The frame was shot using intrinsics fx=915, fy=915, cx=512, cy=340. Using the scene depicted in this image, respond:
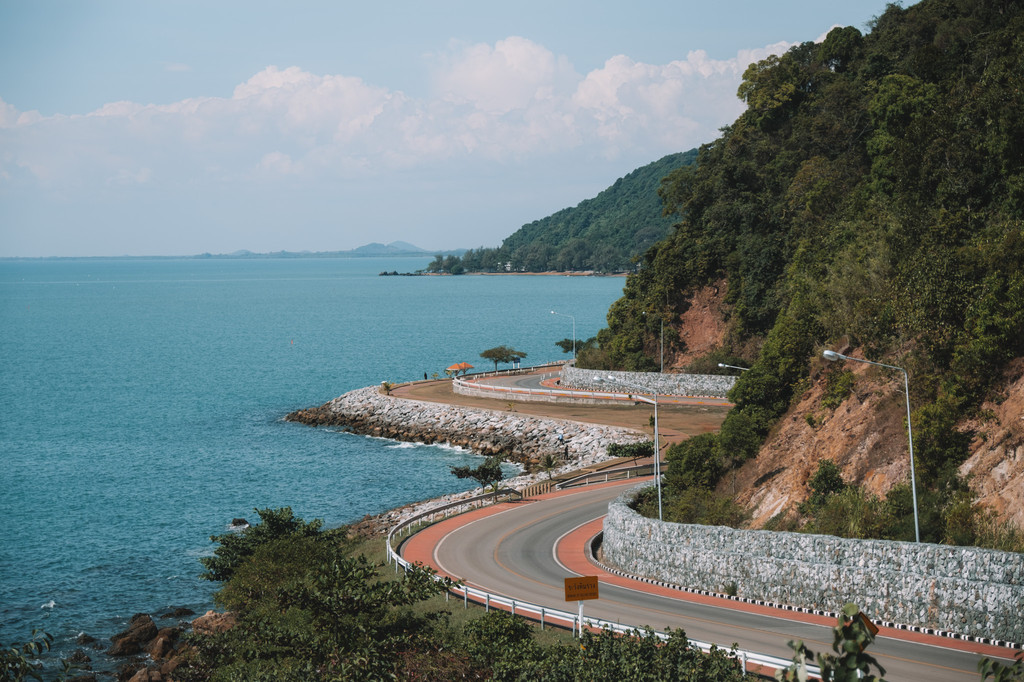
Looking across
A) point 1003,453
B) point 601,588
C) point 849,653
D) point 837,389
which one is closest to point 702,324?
point 837,389

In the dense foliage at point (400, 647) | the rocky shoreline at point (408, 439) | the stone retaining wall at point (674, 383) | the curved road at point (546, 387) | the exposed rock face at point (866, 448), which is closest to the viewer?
the dense foliage at point (400, 647)

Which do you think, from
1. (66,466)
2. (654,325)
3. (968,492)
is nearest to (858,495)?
(968,492)

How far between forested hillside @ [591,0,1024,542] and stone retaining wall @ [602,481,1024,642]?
3.29 metres

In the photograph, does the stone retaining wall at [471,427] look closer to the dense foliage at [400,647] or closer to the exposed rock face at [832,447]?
the exposed rock face at [832,447]

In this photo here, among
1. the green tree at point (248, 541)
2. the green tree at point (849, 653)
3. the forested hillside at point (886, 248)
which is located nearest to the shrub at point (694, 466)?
the forested hillside at point (886, 248)

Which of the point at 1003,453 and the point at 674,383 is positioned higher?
the point at 1003,453

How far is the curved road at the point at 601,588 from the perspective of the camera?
22.4 m

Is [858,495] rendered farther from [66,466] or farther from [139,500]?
[66,466]

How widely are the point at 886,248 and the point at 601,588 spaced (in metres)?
19.8

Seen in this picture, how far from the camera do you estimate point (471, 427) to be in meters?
71.2

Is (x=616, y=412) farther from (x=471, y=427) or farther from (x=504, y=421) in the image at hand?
(x=471, y=427)

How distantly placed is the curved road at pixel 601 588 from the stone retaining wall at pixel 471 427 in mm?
14501

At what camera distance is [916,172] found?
144 ft

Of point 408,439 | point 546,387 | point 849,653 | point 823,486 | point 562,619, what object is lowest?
point 408,439
